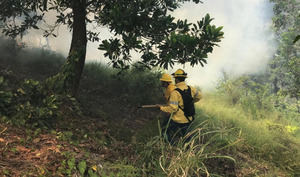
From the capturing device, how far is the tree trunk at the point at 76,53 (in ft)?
22.7

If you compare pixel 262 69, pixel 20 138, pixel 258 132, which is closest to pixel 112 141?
pixel 20 138

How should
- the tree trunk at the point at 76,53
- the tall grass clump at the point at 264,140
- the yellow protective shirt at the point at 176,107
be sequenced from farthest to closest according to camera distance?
the tree trunk at the point at 76,53
the tall grass clump at the point at 264,140
the yellow protective shirt at the point at 176,107

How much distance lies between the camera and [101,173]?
3883mm

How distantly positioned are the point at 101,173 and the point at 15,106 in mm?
2568

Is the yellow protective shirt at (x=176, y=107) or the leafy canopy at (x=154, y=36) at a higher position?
the leafy canopy at (x=154, y=36)

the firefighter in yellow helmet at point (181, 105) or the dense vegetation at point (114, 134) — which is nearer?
the dense vegetation at point (114, 134)

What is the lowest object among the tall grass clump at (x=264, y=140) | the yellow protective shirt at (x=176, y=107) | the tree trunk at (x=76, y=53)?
the tall grass clump at (x=264, y=140)

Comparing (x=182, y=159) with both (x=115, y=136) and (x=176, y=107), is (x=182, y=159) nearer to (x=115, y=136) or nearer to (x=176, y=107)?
(x=176, y=107)

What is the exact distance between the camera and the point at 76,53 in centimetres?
690

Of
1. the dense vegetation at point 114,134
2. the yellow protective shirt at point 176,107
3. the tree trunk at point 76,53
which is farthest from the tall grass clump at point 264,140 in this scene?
the tree trunk at point 76,53

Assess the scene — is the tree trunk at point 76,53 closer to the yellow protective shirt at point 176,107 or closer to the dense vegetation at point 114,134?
the dense vegetation at point 114,134

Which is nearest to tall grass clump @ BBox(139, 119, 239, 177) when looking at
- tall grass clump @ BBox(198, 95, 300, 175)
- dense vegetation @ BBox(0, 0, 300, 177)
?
dense vegetation @ BBox(0, 0, 300, 177)

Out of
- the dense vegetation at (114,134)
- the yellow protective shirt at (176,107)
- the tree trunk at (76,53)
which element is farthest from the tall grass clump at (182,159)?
the tree trunk at (76,53)

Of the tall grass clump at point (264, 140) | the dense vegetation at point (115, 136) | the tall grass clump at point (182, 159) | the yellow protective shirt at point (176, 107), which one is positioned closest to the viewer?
the tall grass clump at point (182, 159)
